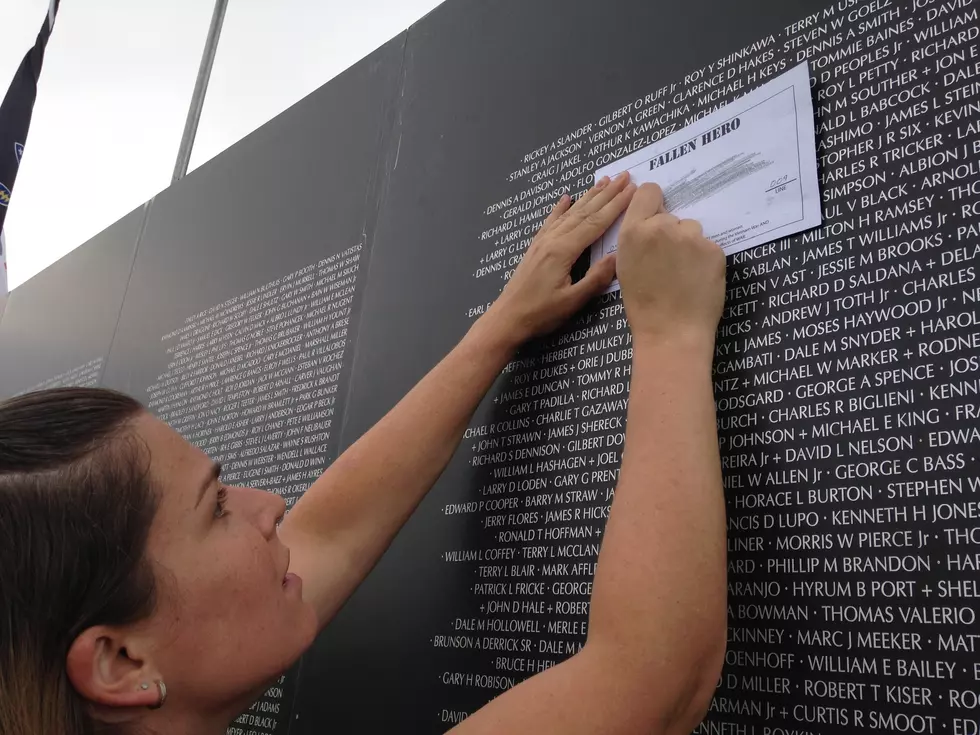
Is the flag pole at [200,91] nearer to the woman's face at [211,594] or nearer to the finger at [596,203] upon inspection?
the finger at [596,203]

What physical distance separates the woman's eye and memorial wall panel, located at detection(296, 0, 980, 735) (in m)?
0.34

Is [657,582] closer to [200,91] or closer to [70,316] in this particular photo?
[70,316]

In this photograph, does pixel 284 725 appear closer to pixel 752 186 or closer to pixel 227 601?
pixel 227 601

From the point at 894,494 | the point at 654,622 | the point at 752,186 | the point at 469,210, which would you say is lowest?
the point at 654,622

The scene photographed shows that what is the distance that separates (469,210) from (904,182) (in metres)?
0.67

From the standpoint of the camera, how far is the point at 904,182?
2.54 ft

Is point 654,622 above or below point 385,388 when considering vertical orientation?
below

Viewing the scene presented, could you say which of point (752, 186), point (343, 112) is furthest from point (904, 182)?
point (343, 112)

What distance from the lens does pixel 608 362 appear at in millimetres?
957

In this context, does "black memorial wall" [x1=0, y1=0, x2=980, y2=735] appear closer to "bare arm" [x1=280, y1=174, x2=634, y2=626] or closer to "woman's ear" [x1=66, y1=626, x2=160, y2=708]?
"bare arm" [x1=280, y1=174, x2=634, y2=626]

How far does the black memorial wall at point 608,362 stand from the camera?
2.24ft

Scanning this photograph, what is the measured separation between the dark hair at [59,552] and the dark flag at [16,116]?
4.27 ft

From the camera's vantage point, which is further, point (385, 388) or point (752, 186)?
point (385, 388)

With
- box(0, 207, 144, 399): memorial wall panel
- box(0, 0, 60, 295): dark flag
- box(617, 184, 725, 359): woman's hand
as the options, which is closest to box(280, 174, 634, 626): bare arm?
box(617, 184, 725, 359): woman's hand
